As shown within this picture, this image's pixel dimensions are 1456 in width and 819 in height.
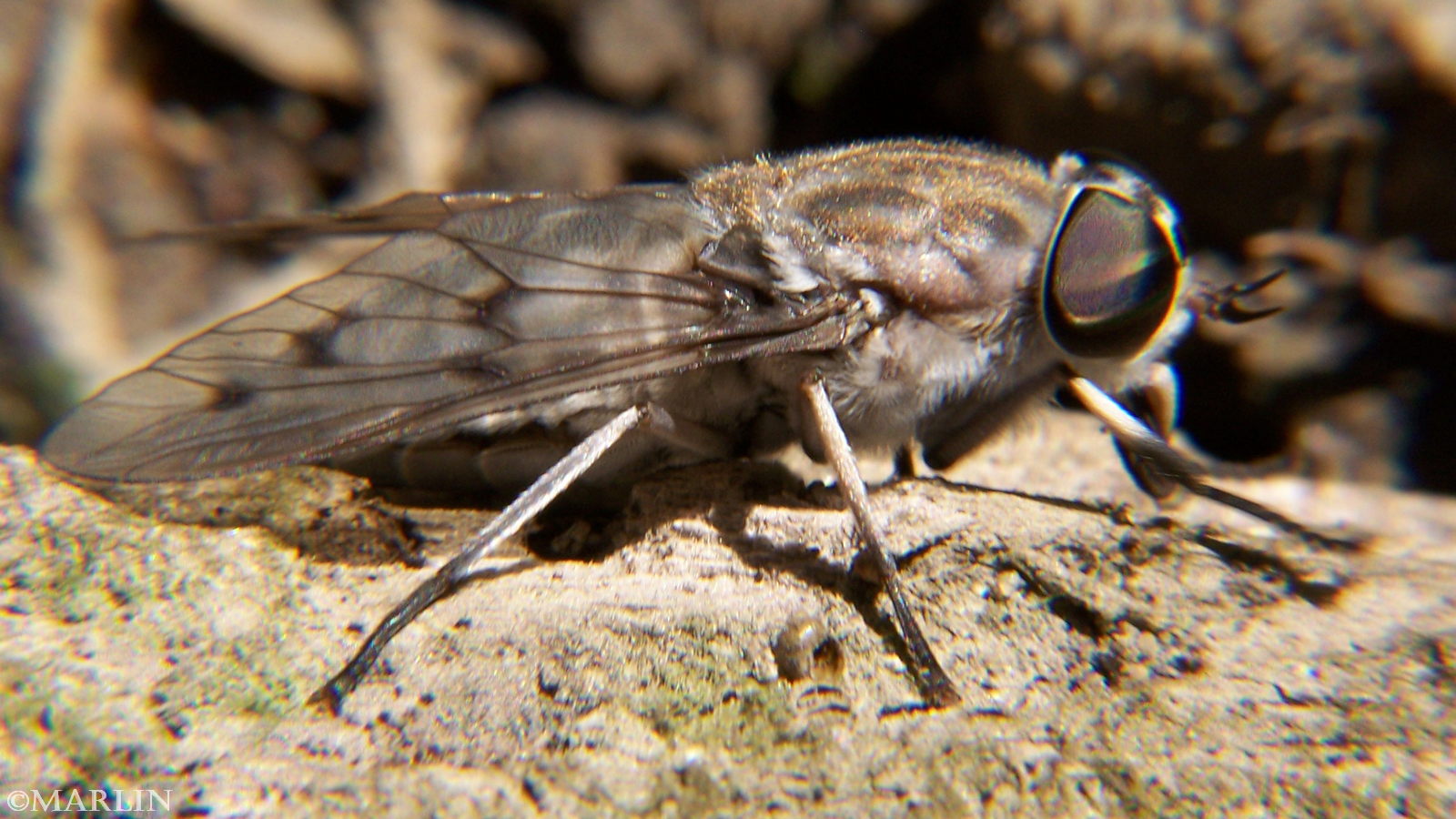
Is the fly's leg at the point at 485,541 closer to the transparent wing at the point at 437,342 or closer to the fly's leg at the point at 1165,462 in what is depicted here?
the transparent wing at the point at 437,342

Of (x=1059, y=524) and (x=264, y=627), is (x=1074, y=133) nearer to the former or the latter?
(x=1059, y=524)

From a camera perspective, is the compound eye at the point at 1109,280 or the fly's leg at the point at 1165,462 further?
the compound eye at the point at 1109,280

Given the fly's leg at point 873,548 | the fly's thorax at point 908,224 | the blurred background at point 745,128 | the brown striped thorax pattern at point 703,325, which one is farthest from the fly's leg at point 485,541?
the blurred background at point 745,128

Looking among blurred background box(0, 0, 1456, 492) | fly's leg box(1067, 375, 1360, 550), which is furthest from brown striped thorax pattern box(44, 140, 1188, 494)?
blurred background box(0, 0, 1456, 492)

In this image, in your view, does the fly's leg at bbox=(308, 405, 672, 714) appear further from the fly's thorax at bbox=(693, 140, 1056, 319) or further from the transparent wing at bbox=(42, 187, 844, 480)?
the fly's thorax at bbox=(693, 140, 1056, 319)

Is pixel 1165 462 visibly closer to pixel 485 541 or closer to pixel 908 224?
pixel 908 224

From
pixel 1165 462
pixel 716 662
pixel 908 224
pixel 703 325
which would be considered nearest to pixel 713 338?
pixel 703 325

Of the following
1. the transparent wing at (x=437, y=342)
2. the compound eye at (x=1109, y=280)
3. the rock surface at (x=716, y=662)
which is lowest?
the rock surface at (x=716, y=662)
